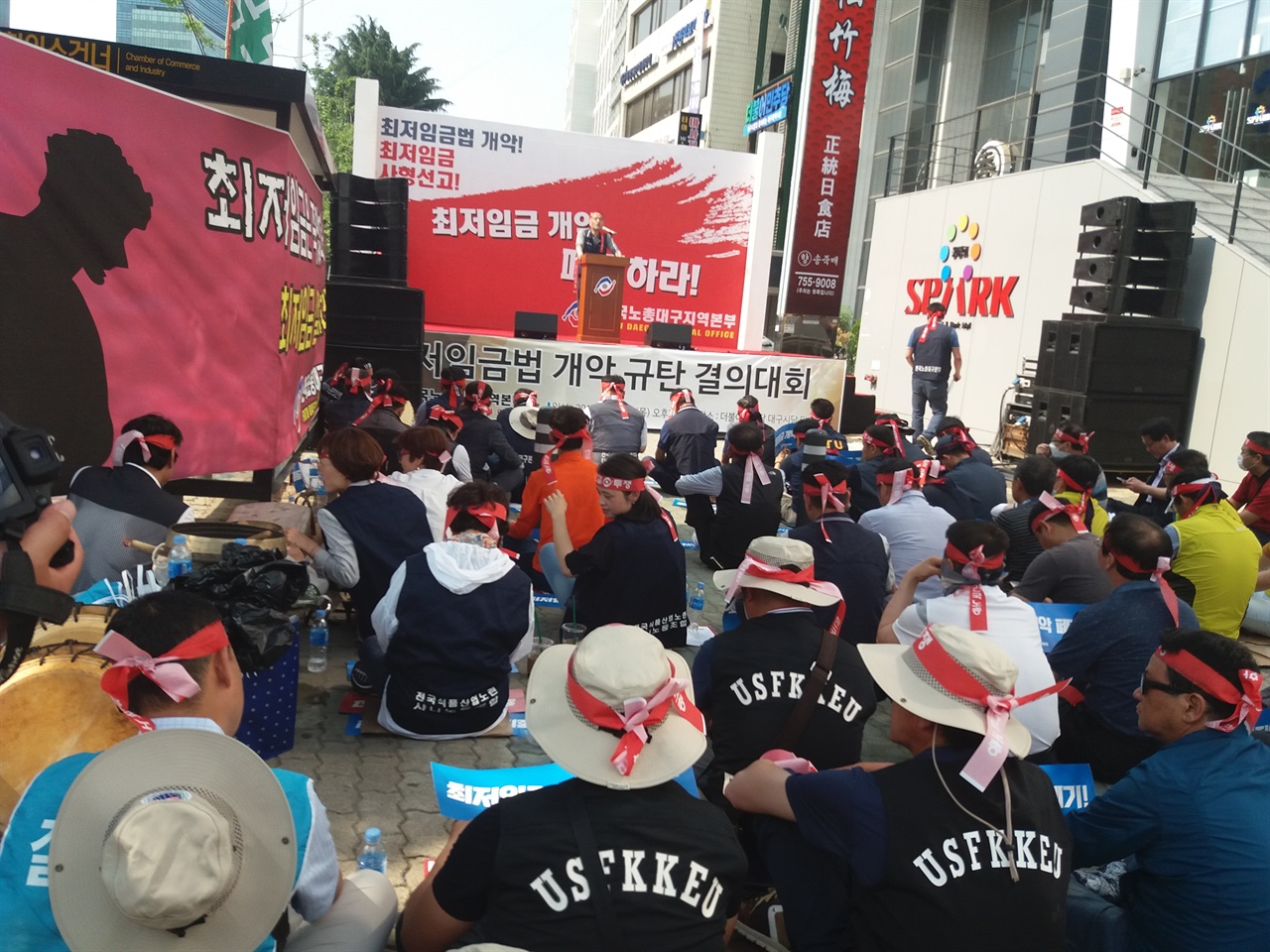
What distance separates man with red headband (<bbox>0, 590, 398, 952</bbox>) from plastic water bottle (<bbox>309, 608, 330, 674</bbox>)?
254 centimetres

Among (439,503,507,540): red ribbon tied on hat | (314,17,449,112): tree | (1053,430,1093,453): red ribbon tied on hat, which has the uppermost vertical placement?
(314,17,449,112): tree

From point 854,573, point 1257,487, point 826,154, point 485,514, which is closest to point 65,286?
point 485,514

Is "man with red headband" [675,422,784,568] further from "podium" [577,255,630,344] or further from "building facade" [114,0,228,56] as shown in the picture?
"building facade" [114,0,228,56]

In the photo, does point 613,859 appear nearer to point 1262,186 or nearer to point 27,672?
point 27,672

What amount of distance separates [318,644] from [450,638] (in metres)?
1.47

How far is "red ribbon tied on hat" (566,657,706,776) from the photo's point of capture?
1.89 m

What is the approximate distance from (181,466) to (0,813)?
3.04 meters

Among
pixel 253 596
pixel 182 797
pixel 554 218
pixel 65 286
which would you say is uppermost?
pixel 554 218

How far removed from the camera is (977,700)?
2180 mm

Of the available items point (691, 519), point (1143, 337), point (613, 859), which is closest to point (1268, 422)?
point (1143, 337)

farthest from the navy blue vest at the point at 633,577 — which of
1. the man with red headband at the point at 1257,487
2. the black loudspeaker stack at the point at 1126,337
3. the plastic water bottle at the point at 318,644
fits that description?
the black loudspeaker stack at the point at 1126,337

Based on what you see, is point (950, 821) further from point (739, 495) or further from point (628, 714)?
point (739, 495)

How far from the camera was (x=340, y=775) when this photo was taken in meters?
3.67

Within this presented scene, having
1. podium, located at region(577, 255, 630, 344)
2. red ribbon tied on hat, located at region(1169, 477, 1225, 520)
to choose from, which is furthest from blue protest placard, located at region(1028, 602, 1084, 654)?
podium, located at region(577, 255, 630, 344)
